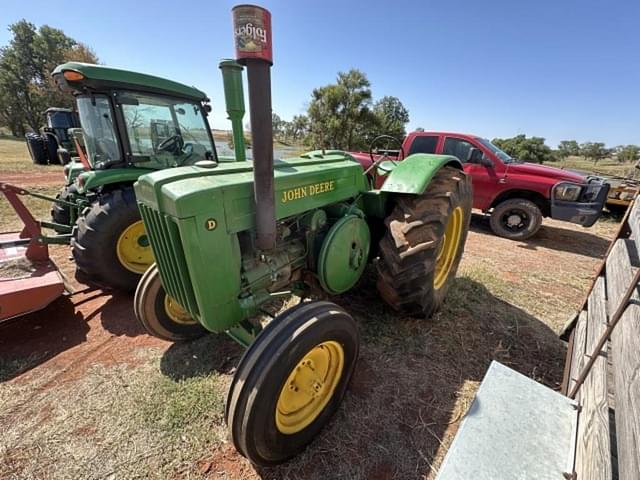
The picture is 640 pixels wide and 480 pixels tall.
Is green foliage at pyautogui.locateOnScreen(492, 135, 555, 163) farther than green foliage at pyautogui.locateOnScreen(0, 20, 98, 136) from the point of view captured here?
No

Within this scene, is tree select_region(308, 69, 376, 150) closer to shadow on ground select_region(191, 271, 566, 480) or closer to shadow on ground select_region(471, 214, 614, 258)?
shadow on ground select_region(471, 214, 614, 258)

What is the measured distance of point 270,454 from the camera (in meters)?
1.44

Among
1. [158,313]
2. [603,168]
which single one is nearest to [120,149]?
[158,313]

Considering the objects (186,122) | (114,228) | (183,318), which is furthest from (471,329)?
(186,122)

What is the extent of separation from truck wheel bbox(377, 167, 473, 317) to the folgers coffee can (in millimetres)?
1463

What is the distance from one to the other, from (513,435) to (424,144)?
5.34m

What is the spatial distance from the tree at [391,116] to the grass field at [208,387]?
23.7 metres

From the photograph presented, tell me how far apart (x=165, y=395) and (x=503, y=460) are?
1.91m

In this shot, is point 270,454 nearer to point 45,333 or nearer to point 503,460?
point 503,460

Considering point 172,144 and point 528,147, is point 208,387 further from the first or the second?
point 528,147

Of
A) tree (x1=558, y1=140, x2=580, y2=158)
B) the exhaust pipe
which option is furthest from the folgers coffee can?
tree (x1=558, y1=140, x2=580, y2=158)

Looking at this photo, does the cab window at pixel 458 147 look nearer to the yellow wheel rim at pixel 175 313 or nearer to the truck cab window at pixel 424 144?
the truck cab window at pixel 424 144

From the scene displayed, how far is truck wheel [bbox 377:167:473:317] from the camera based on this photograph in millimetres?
2139

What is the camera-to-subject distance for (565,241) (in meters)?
5.39
